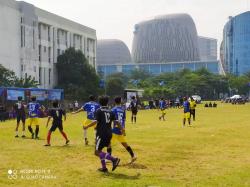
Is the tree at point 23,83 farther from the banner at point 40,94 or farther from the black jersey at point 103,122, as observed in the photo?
the black jersey at point 103,122

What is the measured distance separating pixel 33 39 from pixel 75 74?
10.8m

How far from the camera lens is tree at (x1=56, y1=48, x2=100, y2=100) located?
9581 cm

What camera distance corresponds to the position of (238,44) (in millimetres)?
185500

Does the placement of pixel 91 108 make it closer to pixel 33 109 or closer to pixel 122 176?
pixel 33 109

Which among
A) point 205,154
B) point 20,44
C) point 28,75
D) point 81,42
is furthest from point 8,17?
point 205,154

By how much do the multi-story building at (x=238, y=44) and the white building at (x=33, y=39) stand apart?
8904 cm

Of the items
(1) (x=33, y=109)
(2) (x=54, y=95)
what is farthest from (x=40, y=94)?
(1) (x=33, y=109)

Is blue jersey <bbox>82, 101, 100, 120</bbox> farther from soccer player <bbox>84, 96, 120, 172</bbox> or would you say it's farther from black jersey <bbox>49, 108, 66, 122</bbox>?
soccer player <bbox>84, 96, 120, 172</bbox>

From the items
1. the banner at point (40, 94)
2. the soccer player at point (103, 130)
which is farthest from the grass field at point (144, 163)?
the banner at point (40, 94)

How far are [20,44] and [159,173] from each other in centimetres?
7738

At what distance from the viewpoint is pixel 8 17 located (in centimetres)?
8425

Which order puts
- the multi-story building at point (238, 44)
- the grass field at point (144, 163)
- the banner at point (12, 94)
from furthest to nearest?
the multi-story building at point (238, 44)
the banner at point (12, 94)
the grass field at point (144, 163)

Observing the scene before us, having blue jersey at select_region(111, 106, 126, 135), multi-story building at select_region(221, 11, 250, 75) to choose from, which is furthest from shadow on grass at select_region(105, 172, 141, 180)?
multi-story building at select_region(221, 11, 250, 75)

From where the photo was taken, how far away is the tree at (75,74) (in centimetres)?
9581
